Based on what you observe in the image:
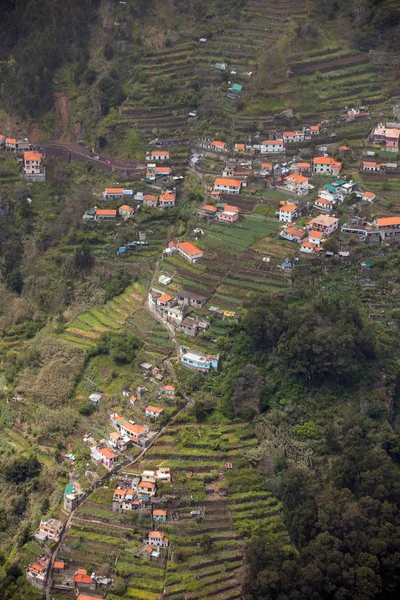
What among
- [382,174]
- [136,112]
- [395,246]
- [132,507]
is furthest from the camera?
[136,112]

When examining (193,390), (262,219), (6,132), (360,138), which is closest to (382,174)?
(360,138)

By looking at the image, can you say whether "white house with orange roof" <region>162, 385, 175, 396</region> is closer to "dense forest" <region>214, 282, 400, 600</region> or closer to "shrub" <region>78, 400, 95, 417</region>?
"dense forest" <region>214, 282, 400, 600</region>

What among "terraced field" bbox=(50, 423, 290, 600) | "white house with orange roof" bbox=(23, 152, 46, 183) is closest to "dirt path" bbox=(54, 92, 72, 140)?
"white house with orange roof" bbox=(23, 152, 46, 183)

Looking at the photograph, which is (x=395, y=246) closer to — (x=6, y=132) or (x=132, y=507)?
(x=132, y=507)

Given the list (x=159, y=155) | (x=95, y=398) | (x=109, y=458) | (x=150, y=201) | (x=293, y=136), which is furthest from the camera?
(x=159, y=155)

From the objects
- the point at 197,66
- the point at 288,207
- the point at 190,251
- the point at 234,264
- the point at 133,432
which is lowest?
the point at 133,432

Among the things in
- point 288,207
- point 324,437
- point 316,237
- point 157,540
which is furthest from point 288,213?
point 157,540

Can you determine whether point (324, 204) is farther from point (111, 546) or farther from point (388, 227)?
point (111, 546)
